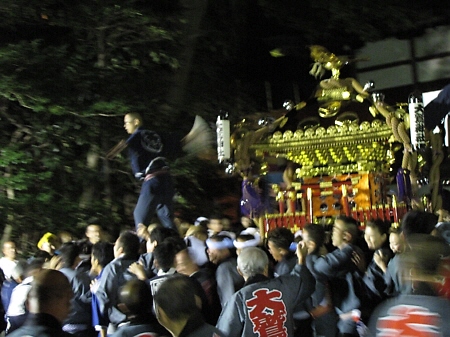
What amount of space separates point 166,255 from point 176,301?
5.29 feet

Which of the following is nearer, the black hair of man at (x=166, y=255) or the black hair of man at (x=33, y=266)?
the black hair of man at (x=166, y=255)

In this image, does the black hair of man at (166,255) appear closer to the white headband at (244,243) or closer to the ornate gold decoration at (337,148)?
the white headband at (244,243)

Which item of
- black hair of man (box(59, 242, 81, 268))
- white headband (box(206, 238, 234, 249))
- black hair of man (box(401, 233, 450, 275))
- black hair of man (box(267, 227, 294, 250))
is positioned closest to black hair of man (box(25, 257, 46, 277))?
black hair of man (box(59, 242, 81, 268))

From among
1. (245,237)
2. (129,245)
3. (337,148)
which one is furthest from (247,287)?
(337,148)

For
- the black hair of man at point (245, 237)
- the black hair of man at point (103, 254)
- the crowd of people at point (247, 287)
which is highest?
the black hair of man at point (245, 237)

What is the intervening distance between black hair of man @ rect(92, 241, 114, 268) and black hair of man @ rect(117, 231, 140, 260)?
0.96 ft

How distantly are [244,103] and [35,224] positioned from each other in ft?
14.0

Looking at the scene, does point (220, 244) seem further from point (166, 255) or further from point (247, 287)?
point (247, 287)

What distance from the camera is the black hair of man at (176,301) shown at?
3.03 meters

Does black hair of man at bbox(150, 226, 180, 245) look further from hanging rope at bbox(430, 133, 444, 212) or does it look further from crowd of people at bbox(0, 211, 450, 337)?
hanging rope at bbox(430, 133, 444, 212)

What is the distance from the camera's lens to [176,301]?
119 inches

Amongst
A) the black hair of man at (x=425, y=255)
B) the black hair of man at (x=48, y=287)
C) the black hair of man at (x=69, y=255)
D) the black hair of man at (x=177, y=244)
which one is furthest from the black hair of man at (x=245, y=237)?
→ the black hair of man at (x=425, y=255)

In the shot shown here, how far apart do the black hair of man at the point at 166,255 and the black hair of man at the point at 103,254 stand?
0.87 meters

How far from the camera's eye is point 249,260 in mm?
4180
